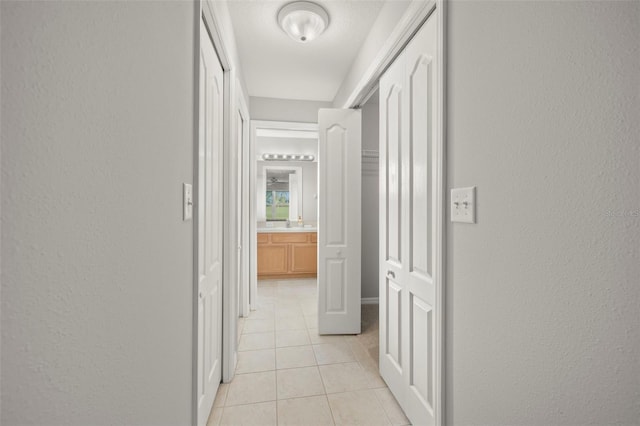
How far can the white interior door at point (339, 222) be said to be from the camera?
264 cm

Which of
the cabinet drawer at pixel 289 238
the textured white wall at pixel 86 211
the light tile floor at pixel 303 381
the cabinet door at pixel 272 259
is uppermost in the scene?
the textured white wall at pixel 86 211

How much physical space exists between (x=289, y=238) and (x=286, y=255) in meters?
0.28

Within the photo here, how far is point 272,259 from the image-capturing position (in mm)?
4684

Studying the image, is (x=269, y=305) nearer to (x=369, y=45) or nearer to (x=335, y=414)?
(x=335, y=414)

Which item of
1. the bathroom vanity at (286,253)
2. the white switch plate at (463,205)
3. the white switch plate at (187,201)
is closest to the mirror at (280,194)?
the bathroom vanity at (286,253)

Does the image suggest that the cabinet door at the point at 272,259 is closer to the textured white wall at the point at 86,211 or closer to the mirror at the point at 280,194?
the mirror at the point at 280,194

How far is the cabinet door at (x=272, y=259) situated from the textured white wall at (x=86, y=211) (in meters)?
3.81

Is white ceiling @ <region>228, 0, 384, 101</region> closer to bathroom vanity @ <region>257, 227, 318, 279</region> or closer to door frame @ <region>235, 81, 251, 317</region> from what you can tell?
door frame @ <region>235, 81, 251, 317</region>

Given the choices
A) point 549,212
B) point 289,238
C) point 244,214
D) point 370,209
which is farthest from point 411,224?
point 289,238

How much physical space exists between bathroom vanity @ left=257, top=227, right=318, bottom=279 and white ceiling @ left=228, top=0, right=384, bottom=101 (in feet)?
7.19

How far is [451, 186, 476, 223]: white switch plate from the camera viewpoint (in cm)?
100

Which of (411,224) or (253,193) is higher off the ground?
(253,193)

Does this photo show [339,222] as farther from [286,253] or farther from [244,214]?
[286,253]

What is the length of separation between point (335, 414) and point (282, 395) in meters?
→ 0.35
